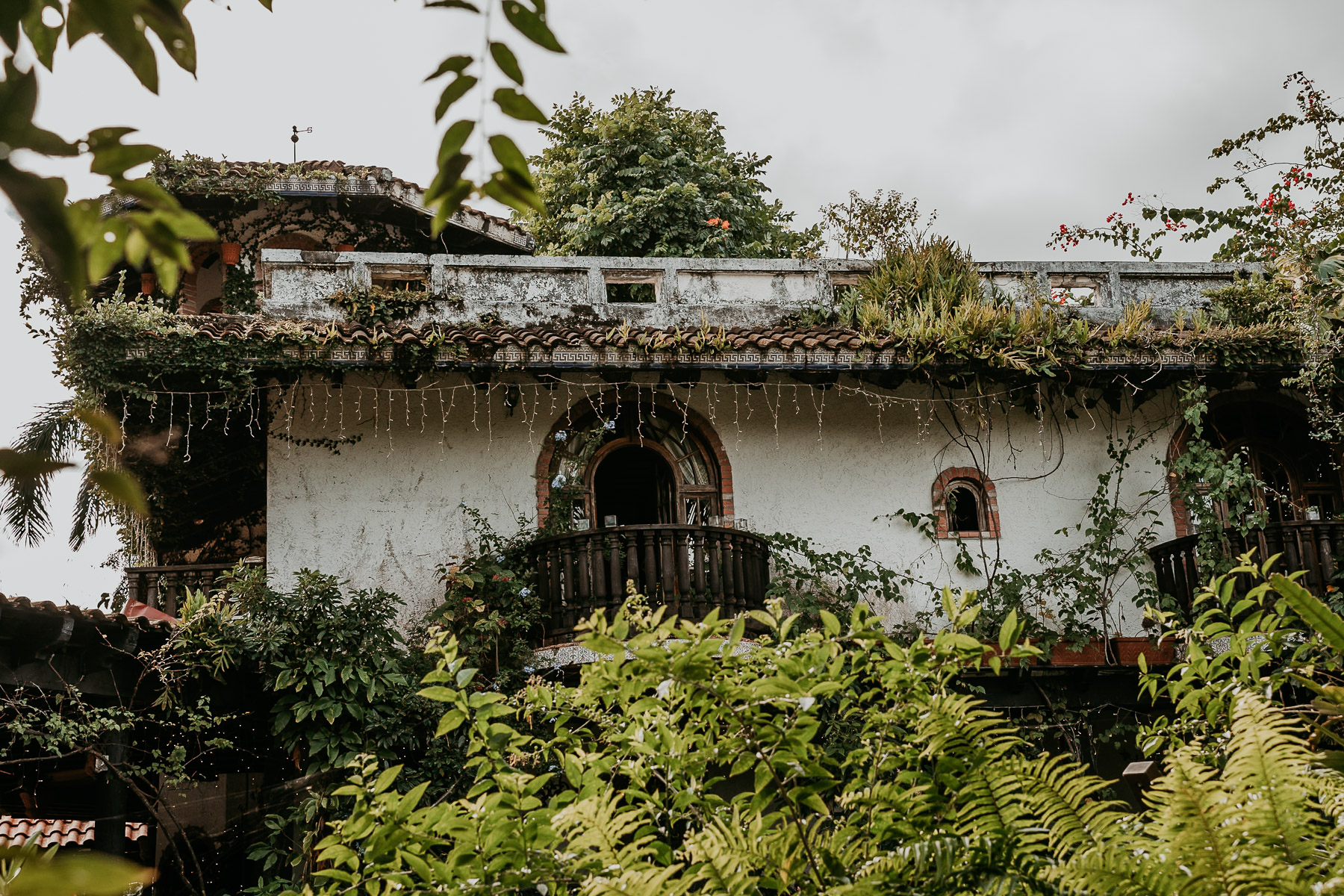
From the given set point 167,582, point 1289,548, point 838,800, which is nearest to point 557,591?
point 167,582

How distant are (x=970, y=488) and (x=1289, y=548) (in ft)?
8.26

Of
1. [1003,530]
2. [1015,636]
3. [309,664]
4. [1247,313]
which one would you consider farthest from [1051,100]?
[1015,636]

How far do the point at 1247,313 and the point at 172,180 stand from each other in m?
10.2

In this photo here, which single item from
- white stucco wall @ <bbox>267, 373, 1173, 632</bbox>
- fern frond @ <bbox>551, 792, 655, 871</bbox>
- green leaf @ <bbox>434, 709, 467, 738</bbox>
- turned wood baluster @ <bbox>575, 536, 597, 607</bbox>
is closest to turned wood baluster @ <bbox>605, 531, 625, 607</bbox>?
turned wood baluster @ <bbox>575, 536, 597, 607</bbox>

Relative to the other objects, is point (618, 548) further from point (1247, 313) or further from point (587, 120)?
point (587, 120)

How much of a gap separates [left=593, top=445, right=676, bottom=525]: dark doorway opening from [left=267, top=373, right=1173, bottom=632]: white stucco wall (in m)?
0.63

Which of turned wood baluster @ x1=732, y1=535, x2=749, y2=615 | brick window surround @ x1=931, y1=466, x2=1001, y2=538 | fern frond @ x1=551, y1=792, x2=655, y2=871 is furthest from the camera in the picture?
brick window surround @ x1=931, y1=466, x2=1001, y2=538

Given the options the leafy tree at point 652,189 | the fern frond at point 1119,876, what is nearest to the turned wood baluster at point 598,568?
the fern frond at point 1119,876

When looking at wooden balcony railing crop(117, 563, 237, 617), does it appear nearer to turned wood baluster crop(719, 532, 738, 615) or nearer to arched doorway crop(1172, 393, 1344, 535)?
turned wood baluster crop(719, 532, 738, 615)

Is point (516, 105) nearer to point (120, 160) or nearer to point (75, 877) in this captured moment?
point (120, 160)

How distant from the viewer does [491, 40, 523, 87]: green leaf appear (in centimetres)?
149

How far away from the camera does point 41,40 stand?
1.41m

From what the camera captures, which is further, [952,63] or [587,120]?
[587,120]

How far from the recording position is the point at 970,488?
1041cm
